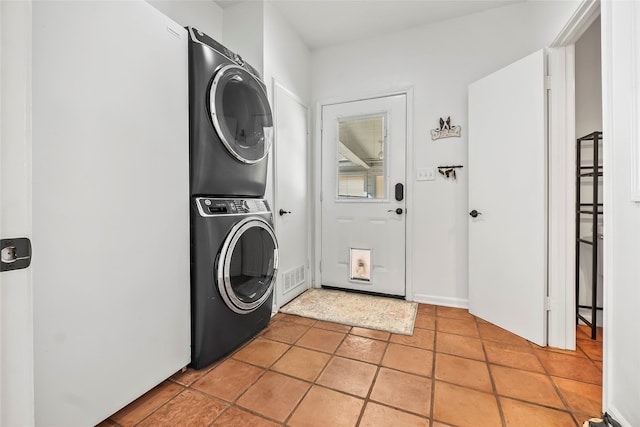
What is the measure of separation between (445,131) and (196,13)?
89.8 inches

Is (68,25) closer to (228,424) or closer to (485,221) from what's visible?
(228,424)

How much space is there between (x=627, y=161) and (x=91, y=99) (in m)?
2.09

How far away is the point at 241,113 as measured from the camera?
175cm

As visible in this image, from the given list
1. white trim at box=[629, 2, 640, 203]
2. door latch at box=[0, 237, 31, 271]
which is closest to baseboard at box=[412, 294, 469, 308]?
white trim at box=[629, 2, 640, 203]

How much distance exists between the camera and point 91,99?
1.04 meters

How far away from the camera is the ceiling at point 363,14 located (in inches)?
91.7

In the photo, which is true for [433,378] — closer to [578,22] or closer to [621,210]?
[621,210]

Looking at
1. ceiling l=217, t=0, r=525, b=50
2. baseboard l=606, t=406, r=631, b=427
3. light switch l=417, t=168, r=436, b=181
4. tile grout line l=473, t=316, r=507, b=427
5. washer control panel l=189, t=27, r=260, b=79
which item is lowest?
tile grout line l=473, t=316, r=507, b=427

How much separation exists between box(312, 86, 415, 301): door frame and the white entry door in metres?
0.03

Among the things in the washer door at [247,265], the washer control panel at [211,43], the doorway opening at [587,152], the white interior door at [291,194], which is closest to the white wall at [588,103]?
the doorway opening at [587,152]

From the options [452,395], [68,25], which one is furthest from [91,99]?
[452,395]

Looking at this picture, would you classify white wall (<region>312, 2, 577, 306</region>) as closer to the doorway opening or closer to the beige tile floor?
the doorway opening

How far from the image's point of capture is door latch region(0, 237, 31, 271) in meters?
0.54

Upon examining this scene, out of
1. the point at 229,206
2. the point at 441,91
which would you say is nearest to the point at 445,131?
the point at 441,91
